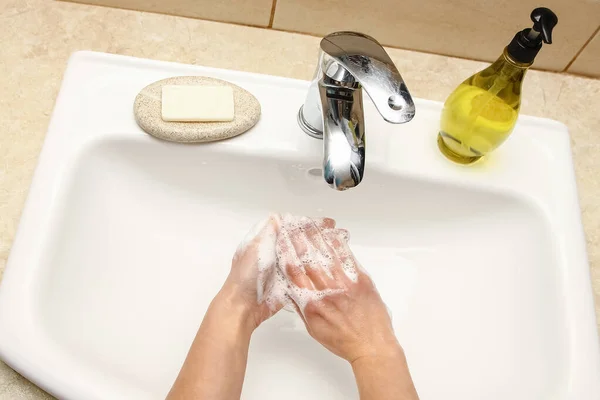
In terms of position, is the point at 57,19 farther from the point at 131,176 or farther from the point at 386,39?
the point at 386,39

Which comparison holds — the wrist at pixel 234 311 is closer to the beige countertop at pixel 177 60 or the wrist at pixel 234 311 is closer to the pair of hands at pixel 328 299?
the pair of hands at pixel 328 299

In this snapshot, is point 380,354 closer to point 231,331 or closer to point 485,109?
point 231,331

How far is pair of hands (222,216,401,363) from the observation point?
0.56 meters

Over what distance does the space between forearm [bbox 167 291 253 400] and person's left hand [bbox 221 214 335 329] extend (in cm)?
1

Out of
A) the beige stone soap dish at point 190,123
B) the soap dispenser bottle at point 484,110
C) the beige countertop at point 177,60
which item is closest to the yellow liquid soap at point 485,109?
the soap dispenser bottle at point 484,110

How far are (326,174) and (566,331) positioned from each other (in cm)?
29

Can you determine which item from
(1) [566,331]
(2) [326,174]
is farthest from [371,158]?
(1) [566,331]

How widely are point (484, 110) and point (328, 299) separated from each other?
0.25 m

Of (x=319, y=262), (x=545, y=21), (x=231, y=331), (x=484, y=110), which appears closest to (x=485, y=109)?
(x=484, y=110)

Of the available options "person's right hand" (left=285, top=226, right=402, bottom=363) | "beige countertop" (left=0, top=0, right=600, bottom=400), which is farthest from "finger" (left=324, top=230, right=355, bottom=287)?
"beige countertop" (left=0, top=0, right=600, bottom=400)

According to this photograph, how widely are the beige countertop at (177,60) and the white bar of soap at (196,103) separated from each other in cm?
8

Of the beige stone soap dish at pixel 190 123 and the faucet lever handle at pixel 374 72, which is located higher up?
the faucet lever handle at pixel 374 72

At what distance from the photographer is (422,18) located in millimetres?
678

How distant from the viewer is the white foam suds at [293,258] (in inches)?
22.3
